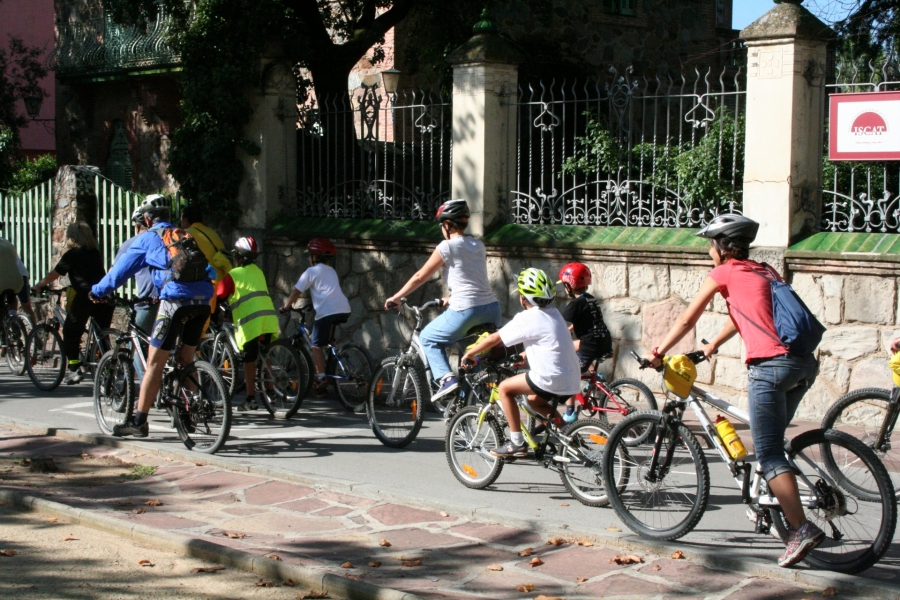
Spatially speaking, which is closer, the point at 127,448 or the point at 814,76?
the point at 127,448

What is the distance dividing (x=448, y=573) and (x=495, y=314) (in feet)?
11.2

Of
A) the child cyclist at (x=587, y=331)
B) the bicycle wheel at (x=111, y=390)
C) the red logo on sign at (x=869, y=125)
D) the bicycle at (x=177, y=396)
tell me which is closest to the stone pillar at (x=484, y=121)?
the child cyclist at (x=587, y=331)

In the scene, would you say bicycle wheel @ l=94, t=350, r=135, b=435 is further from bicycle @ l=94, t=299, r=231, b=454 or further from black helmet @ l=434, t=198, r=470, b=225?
black helmet @ l=434, t=198, r=470, b=225

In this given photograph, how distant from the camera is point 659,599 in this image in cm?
513

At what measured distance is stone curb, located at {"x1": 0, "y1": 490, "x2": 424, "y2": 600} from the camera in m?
5.19

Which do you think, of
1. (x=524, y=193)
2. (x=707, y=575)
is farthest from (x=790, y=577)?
(x=524, y=193)

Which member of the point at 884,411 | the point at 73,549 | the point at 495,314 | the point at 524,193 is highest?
the point at 524,193

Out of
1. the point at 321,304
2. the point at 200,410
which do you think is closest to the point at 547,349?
the point at 200,410

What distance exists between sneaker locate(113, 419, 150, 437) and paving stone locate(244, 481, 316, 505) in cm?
180

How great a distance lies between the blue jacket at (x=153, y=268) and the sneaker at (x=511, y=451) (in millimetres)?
2882

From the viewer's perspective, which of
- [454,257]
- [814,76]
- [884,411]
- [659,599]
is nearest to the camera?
[659,599]

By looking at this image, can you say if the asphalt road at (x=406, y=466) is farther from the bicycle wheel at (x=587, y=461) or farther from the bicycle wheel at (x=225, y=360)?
the bicycle wheel at (x=225, y=360)

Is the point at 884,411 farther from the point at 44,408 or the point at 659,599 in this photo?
the point at 44,408

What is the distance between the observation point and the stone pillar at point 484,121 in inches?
462
